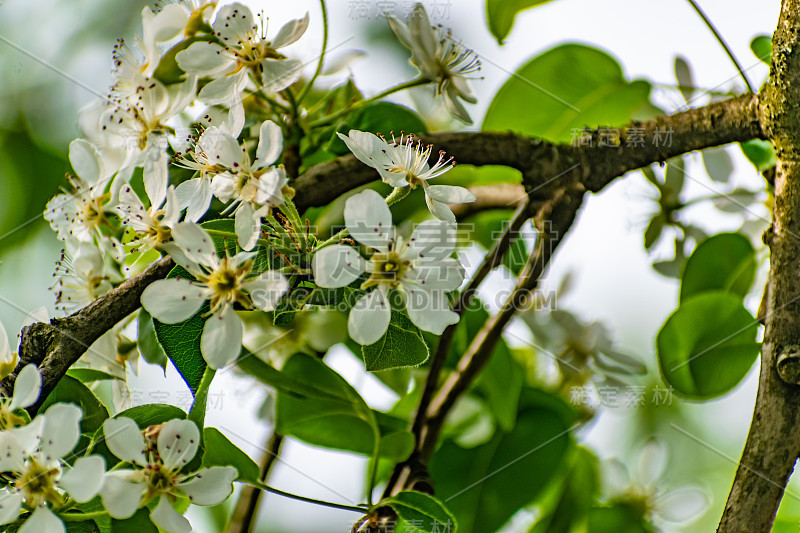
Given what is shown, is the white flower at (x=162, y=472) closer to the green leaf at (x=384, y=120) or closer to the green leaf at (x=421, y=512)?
the green leaf at (x=421, y=512)

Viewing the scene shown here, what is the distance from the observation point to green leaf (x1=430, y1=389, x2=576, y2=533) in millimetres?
668

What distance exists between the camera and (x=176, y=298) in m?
0.39

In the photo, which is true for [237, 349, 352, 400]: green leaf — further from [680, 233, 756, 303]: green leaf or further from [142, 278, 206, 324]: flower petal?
[680, 233, 756, 303]: green leaf

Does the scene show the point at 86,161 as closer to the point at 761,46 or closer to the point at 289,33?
the point at 289,33

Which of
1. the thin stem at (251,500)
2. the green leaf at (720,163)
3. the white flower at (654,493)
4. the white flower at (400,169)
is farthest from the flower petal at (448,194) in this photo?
the white flower at (654,493)

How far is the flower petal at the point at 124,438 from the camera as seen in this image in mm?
378

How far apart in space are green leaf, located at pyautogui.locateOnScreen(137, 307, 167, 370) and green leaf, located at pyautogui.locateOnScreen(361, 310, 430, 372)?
0.46ft

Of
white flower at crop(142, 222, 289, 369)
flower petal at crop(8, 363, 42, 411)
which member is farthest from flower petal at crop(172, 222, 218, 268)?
flower petal at crop(8, 363, 42, 411)

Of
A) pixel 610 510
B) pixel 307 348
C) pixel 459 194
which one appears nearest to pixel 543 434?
pixel 610 510

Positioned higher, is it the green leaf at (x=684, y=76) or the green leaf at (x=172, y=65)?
the green leaf at (x=684, y=76)

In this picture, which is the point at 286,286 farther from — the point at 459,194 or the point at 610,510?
the point at 610,510

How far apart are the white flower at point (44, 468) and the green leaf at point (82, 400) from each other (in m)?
0.08

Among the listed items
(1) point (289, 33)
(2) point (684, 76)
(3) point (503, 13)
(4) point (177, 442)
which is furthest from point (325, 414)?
(2) point (684, 76)

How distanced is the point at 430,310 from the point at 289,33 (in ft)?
0.76
